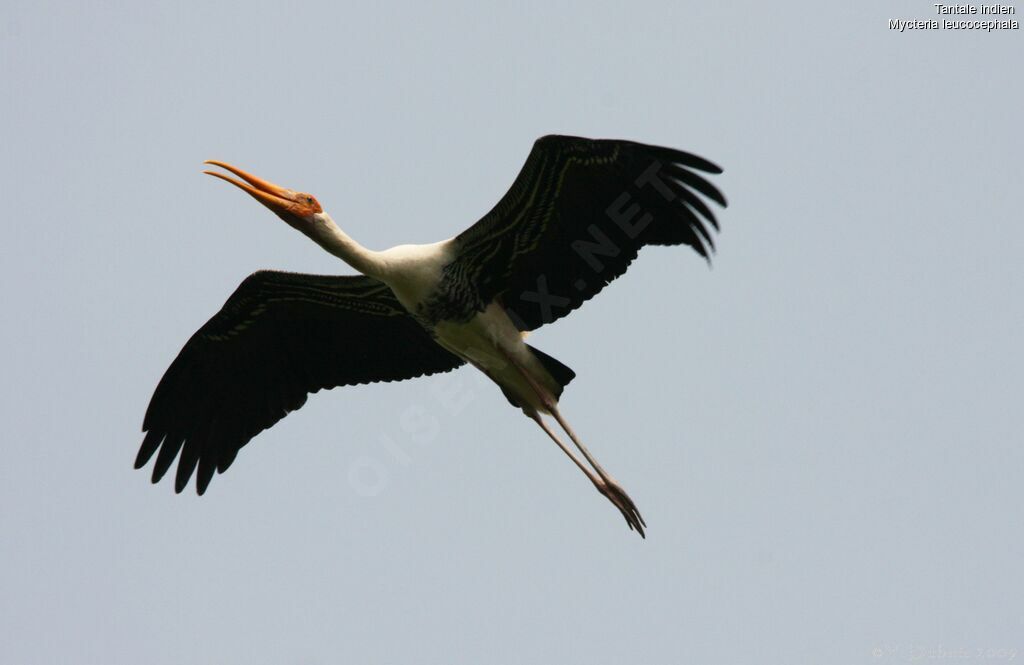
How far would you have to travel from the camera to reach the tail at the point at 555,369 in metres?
13.9

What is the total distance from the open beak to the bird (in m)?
0.01

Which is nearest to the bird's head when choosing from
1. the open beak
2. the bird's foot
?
the open beak

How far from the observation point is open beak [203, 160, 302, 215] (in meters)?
13.0

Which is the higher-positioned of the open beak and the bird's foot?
the open beak

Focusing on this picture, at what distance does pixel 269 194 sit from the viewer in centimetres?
1309

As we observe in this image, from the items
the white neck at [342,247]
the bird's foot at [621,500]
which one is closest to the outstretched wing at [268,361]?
the white neck at [342,247]

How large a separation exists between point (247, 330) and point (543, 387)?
3.06 metres

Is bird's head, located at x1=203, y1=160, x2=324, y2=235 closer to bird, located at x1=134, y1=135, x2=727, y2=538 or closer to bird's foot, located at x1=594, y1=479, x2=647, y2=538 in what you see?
bird, located at x1=134, y1=135, x2=727, y2=538

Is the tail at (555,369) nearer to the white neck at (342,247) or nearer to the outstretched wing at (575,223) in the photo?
the outstretched wing at (575,223)

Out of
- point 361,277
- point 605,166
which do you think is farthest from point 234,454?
point 605,166

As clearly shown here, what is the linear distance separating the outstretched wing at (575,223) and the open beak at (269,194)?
1.52 meters

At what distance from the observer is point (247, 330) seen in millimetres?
14711

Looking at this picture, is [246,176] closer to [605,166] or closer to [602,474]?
[605,166]

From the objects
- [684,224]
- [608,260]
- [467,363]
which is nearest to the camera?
[684,224]
